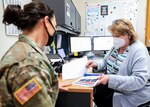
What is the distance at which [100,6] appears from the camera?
13.3ft

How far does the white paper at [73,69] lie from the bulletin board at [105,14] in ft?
7.98

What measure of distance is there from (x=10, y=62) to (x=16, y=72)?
57 mm

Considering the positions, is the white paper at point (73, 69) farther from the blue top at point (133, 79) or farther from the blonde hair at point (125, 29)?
the blonde hair at point (125, 29)

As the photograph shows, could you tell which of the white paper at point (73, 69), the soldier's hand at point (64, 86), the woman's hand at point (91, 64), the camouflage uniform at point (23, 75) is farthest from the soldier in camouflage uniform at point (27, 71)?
the woman's hand at point (91, 64)

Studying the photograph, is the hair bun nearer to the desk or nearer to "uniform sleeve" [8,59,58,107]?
"uniform sleeve" [8,59,58,107]

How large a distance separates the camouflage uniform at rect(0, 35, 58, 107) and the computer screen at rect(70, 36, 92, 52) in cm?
246

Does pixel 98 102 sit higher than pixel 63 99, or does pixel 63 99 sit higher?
pixel 63 99

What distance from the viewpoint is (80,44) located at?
3.50m

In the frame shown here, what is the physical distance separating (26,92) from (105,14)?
11.8 feet

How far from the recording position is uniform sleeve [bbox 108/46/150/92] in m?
1.42

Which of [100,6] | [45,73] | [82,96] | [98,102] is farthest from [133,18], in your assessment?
[45,73]

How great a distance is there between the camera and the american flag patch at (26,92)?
69 centimetres

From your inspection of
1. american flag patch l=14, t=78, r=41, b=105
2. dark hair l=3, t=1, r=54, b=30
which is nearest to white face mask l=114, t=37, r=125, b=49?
dark hair l=3, t=1, r=54, b=30

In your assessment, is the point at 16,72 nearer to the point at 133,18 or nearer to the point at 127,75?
the point at 127,75
